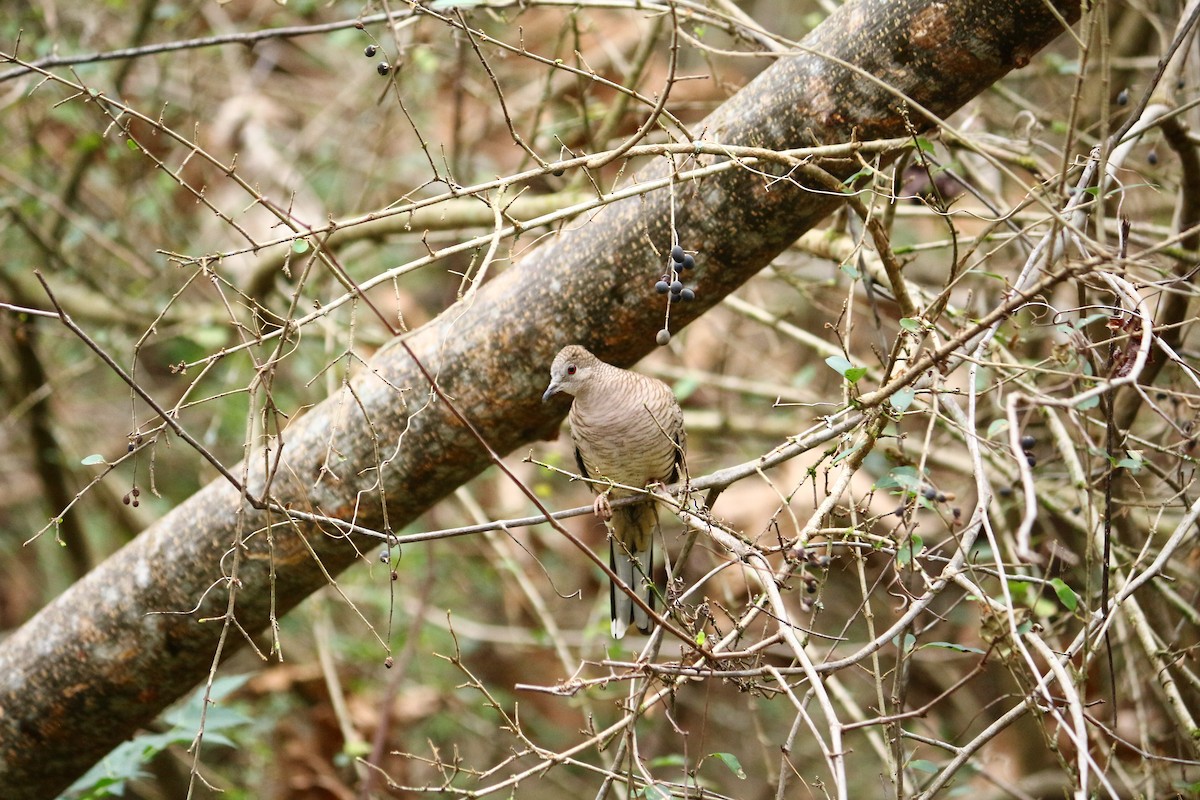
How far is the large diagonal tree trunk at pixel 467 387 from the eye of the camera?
214 cm

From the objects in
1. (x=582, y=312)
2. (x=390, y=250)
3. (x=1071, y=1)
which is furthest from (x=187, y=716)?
(x=390, y=250)

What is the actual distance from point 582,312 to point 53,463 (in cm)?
310

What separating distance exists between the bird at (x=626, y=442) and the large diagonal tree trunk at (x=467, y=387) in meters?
0.25

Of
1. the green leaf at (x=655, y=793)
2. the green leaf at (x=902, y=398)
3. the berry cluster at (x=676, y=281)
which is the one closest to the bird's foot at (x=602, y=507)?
the berry cluster at (x=676, y=281)

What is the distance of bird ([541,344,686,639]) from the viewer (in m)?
2.81

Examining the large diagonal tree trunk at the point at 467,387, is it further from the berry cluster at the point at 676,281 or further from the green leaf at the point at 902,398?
the green leaf at the point at 902,398

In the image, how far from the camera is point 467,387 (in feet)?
8.13

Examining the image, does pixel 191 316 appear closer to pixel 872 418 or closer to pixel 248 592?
pixel 248 592

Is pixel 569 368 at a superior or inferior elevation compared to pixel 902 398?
superior

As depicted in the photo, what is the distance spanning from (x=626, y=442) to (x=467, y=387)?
0.74m

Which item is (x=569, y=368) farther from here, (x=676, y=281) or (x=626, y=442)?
(x=626, y=442)

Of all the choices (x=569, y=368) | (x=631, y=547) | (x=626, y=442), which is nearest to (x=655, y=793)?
(x=569, y=368)

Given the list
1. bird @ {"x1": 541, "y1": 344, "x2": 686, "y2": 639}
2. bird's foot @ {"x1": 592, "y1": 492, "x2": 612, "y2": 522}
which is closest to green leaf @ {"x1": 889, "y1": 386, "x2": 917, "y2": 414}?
bird's foot @ {"x1": 592, "y1": 492, "x2": 612, "y2": 522}

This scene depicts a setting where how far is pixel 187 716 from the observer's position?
288cm
